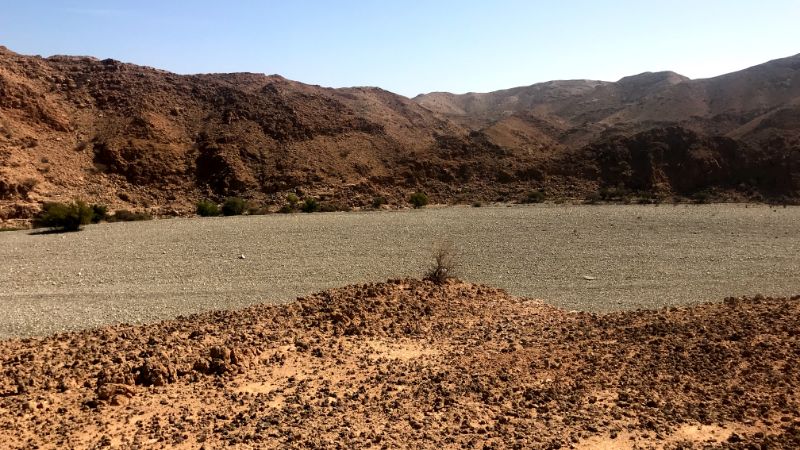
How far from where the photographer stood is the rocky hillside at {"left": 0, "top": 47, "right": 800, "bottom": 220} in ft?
115

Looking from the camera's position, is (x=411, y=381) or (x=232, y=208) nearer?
(x=411, y=381)

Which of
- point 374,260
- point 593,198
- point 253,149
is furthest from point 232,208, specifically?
point 593,198

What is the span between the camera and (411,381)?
22.7ft

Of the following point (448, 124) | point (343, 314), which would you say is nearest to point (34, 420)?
point (343, 314)

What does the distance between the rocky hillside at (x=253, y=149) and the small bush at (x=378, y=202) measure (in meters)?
0.63

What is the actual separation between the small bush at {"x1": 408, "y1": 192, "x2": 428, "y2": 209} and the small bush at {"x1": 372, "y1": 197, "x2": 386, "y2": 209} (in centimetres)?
172

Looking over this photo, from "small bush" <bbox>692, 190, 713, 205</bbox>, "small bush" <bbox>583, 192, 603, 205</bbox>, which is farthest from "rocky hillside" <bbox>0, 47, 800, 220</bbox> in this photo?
"small bush" <bbox>583, 192, 603, 205</bbox>

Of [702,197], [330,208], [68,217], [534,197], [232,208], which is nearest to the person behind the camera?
[68,217]

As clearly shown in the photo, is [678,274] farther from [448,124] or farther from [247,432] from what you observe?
[448,124]

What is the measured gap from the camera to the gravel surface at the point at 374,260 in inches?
494

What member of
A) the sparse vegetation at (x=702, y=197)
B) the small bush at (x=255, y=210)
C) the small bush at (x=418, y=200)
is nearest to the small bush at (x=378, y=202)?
the small bush at (x=418, y=200)

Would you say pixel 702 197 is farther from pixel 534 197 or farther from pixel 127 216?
pixel 127 216

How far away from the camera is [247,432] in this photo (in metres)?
5.68

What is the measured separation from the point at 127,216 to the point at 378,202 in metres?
13.6
